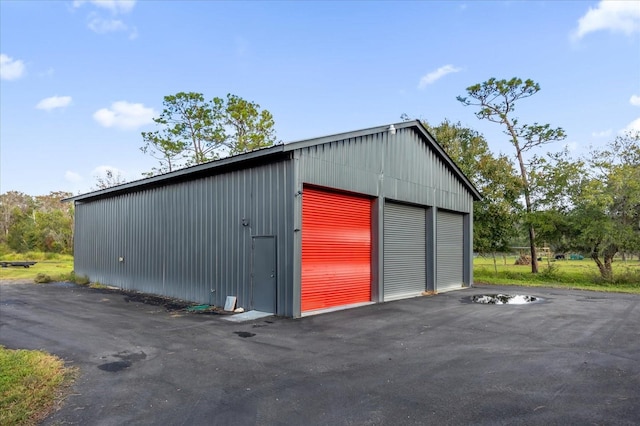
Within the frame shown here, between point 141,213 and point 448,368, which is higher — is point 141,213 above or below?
above

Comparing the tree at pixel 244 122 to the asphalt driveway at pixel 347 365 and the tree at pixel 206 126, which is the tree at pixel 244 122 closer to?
the tree at pixel 206 126

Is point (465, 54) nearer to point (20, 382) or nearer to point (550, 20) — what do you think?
point (550, 20)

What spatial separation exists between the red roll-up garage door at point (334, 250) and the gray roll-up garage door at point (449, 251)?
457 centimetres

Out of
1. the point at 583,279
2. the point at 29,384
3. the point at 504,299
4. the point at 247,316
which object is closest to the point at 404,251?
the point at 504,299

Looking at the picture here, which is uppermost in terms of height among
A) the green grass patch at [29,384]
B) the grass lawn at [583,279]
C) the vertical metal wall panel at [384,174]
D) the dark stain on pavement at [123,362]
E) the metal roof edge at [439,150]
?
the metal roof edge at [439,150]

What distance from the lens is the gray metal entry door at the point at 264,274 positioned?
9.77m

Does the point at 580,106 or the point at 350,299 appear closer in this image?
the point at 350,299

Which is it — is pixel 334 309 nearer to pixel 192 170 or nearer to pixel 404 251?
pixel 404 251

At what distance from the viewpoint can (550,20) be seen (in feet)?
43.9

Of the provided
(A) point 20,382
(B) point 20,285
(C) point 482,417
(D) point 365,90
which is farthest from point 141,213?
(C) point 482,417

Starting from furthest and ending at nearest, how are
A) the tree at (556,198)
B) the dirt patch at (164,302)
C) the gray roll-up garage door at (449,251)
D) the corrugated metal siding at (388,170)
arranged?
the tree at (556,198) → the gray roll-up garage door at (449,251) → the dirt patch at (164,302) → the corrugated metal siding at (388,170)

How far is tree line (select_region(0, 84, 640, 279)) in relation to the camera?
18.3 metres

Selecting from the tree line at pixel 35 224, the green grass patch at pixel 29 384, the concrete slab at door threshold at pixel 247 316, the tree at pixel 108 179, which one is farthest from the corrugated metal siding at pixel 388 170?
the tree line at pixel 35 224

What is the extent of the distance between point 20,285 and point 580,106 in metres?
24.7
